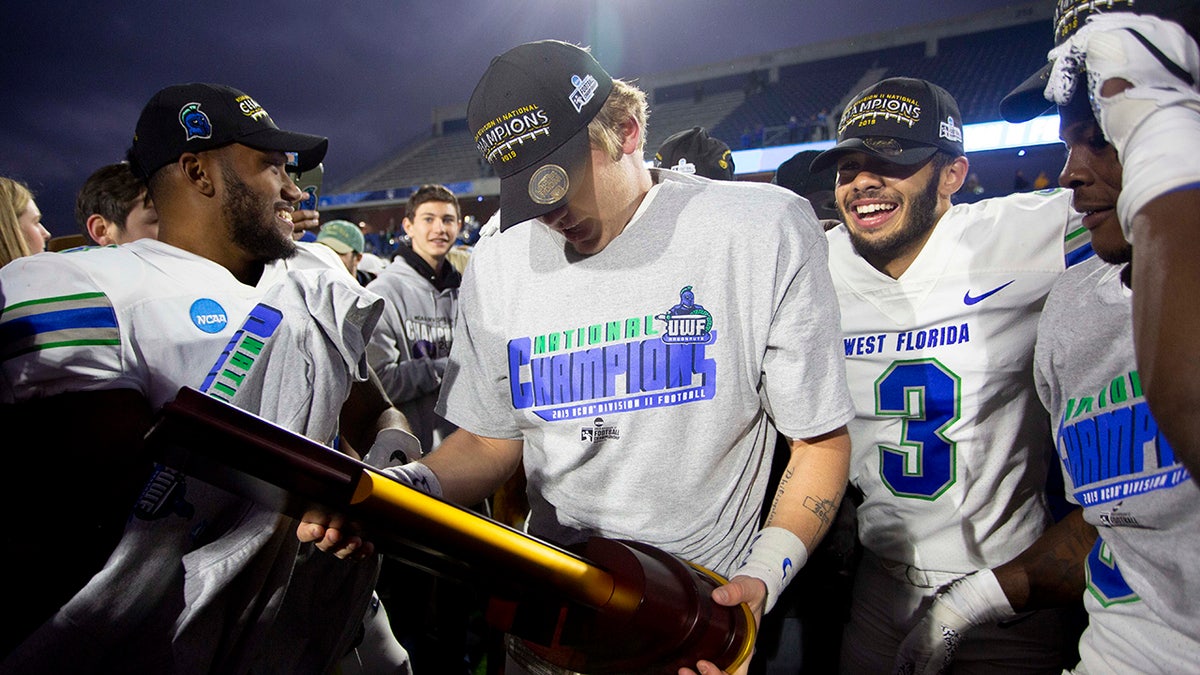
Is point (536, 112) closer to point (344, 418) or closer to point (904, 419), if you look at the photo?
point (344, 418)

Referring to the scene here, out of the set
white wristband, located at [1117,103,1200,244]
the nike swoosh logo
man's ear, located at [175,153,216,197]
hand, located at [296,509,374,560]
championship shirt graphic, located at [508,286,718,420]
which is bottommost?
hand, located at [296,509,374,560]

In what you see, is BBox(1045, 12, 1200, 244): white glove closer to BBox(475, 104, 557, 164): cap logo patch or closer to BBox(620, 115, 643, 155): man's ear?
BBox(620, 115, 643, 155): man's ear

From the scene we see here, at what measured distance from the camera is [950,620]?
1.70 metres

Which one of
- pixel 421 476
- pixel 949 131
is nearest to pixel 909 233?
pixel 949 131

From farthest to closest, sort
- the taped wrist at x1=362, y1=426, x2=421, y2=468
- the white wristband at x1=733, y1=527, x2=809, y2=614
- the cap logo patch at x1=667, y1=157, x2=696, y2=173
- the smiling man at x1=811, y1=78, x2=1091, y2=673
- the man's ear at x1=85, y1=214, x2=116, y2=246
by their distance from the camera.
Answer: the cap logo patch at x1=667, y1=157, x2=696, y2=173
the man's ear at x1=85, y1=214, x2=116, y2=246
the smiling man at x1=811, y1=78, x2=1091, y2=673
the taped wrist at x1=362, y1=426, x2=421, y2=468
the white wristband at x1=733, y1=527, x2=809, y2=614

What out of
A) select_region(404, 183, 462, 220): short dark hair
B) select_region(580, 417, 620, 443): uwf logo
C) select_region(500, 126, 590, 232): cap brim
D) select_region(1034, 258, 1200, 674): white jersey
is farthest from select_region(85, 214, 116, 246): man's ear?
select_region(1034, 258, 1200, 674): white jersey

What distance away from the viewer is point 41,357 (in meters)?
1.43

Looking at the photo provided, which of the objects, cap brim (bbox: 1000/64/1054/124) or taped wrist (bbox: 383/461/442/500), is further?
cap brim (bbox: 1000/64/1054/124)

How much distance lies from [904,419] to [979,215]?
73 centimetres

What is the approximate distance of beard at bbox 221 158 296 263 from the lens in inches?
76.8

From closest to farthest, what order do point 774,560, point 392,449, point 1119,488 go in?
point 774,560 → point 1119,488 → point 392,449

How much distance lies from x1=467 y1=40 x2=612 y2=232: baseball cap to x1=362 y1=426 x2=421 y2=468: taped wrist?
2.52 feet

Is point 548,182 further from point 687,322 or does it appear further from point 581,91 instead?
point 687,322

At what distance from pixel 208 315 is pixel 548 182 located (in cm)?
101
